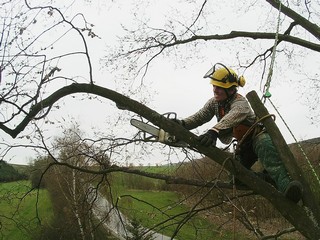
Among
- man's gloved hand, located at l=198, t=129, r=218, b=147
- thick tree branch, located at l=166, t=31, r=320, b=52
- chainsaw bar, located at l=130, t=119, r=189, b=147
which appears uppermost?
thick tree branch, located at l=166, t=31, r=320, b=52

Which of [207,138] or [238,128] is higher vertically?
[238,128]

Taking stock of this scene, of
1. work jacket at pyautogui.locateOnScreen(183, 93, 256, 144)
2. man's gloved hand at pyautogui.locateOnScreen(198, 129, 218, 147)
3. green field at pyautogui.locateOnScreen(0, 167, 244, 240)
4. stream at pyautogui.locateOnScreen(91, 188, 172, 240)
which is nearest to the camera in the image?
man's gloved hand at pyautogui.locateOnScreen(198, 129, 218, 147)

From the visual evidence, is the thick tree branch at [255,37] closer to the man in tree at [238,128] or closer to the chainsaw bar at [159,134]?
the man in tree at [238,128]

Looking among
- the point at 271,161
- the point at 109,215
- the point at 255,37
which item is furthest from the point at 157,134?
the point at 255,37

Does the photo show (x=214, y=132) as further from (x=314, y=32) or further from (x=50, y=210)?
(x=50, y=210)

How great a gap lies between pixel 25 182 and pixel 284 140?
133 inches

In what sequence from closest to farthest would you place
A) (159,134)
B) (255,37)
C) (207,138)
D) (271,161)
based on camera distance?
1. (207,138)
2. (271,161)
3. (159,134)
4. (255,37)

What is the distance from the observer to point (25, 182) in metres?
4.84

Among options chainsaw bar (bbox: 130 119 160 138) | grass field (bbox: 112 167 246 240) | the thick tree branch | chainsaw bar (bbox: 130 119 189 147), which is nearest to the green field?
grass field (bbox: 112 167 246 240)

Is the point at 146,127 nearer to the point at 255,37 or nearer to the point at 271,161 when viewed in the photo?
the point at 271,161

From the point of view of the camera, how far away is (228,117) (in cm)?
296

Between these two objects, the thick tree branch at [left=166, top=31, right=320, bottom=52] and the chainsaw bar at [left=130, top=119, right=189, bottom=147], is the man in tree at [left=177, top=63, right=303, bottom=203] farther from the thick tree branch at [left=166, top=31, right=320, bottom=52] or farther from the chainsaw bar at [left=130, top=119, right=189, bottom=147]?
the thick tree branch at [left=166, top=31, right=320, bottom=52]

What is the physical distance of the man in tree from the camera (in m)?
2.74

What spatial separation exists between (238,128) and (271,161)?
0.40 m
